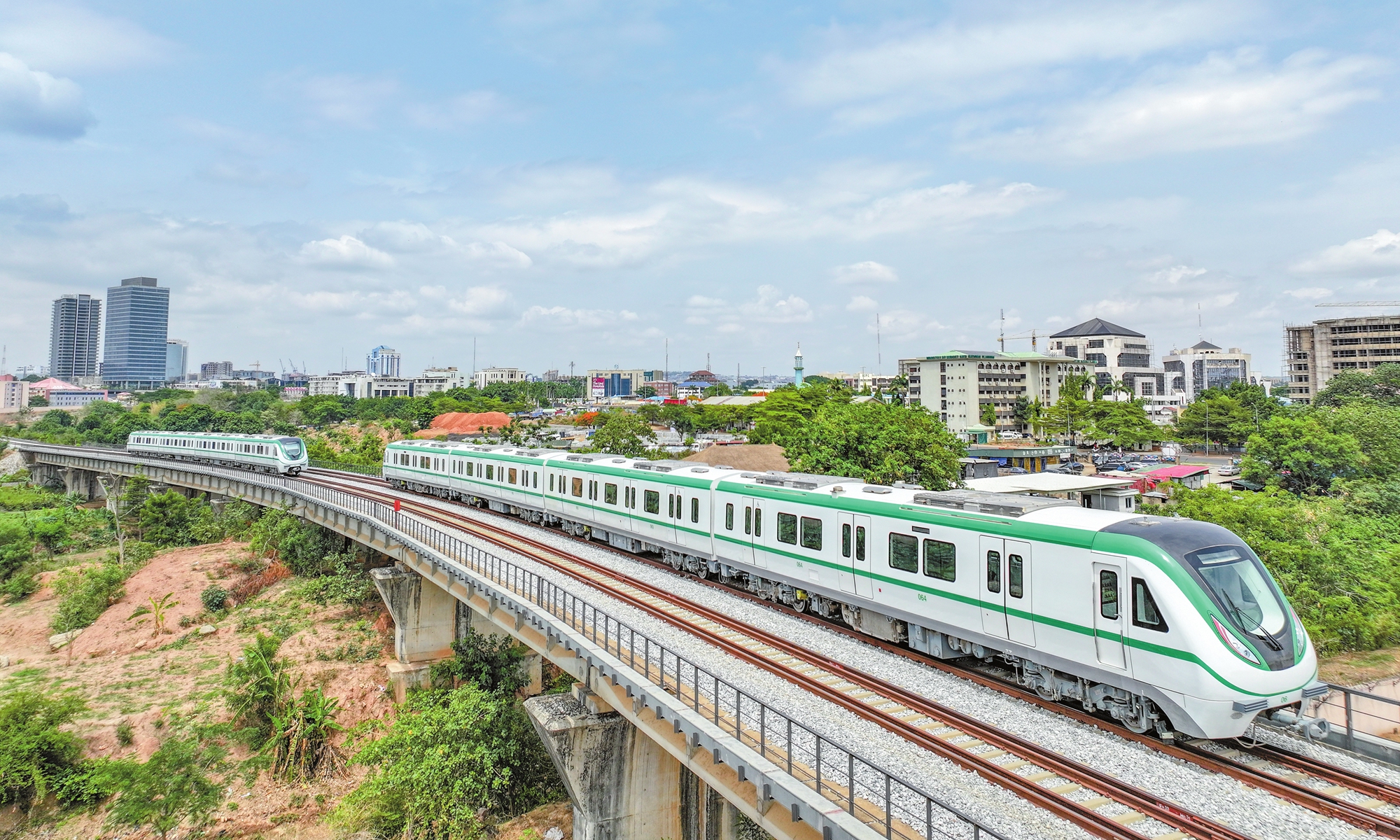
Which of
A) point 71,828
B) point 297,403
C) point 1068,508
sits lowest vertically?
point 71,828

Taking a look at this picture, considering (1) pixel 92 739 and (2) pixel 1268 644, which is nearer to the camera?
(2) pixel 1268 644

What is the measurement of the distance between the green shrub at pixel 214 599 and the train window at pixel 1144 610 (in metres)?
42.4

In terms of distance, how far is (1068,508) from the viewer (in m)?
12.8

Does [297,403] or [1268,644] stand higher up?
[297,403]

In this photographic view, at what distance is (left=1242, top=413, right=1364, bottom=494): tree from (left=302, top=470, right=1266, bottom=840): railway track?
3804 cm

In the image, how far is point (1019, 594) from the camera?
1225 centimetres

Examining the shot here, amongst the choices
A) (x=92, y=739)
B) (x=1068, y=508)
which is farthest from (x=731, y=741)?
(x=92, y=739)

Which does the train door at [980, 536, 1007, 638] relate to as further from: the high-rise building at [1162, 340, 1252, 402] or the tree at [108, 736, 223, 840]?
the high-rise building at [1162, 340, 1252, 402]

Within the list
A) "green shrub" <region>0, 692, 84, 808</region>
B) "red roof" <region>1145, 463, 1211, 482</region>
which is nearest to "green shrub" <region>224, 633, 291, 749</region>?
"green shrub" <region>0, 692, 84, 808</region>

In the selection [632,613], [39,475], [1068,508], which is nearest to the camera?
[1068,508]

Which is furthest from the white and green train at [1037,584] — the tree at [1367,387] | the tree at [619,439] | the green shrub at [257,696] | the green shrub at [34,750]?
the tree at [1367,387]

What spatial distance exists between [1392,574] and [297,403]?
137 m

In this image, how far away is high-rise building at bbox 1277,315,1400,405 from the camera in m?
95.9

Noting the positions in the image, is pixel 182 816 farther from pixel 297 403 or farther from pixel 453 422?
pixel 297 403
